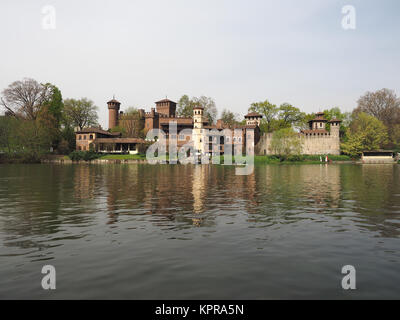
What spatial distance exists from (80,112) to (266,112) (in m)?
65.8

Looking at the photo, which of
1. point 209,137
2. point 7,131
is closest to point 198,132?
point 209,137

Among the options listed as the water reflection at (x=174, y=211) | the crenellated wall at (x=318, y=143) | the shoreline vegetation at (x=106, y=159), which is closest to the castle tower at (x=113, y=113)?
the shoreline vegetation at (x=106, y=159)

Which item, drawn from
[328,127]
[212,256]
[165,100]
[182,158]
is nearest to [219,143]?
[182,158]

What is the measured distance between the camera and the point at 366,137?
86.7m

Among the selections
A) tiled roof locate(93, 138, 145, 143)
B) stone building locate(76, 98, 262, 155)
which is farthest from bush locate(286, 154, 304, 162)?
tiled roof locate(93, 138, 145, 143)

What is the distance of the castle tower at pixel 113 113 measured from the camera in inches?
4348

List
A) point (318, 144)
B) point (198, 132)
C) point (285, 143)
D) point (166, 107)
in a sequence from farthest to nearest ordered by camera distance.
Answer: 1. point (166, 107)
2. point (318, 144)
3. point (198, 132)
4. point (285, 143)

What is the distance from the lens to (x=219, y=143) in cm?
9294

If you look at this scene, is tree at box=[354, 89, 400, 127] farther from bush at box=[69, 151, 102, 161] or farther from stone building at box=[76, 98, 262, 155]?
bush at box=[69, 151, 102, 161]

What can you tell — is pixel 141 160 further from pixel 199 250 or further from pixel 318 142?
pixel 199 250
